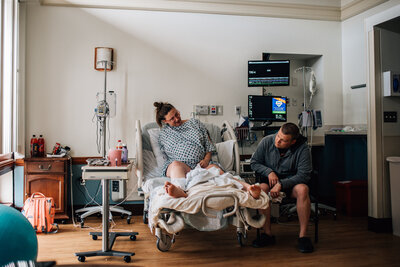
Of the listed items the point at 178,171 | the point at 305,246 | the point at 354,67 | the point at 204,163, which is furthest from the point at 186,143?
the point at 354,67

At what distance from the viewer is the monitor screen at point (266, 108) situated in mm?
3830

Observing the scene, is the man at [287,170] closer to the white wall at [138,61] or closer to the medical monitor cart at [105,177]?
the medical monitor cart at [105,177]

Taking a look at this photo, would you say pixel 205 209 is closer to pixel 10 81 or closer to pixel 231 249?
pixel 231 249

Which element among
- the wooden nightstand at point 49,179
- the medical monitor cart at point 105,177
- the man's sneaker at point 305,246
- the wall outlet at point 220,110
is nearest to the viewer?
the medical monitor cart at point 105,177

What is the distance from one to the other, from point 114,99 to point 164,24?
1067 mm

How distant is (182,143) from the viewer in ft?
9.89

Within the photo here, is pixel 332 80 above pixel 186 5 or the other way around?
the other way around

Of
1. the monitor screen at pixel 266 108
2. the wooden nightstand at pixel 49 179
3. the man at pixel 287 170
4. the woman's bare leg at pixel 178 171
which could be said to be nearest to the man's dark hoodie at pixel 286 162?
the man at pixel 287 170

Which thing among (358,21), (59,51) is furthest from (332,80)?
(59,51)

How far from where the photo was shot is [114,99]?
148 inches

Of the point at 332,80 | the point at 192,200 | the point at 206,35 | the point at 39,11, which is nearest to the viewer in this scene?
the point at 192,200

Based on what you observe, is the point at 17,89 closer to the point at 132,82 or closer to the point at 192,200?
the point at 132,82

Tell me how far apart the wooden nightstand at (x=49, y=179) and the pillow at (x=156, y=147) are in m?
0.96

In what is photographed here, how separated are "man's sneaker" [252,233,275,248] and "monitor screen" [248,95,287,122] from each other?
1.54 metres
